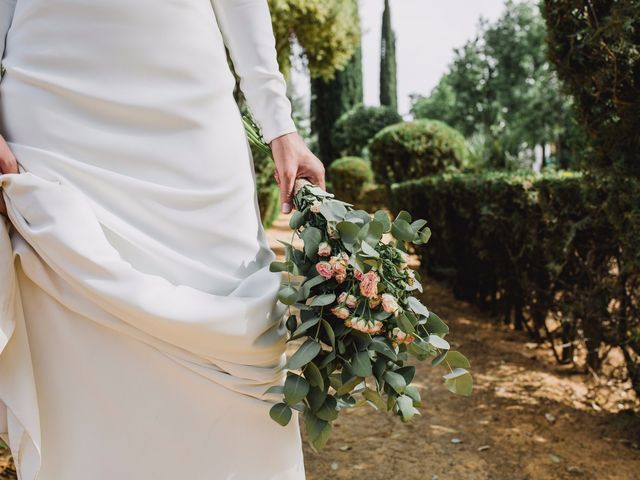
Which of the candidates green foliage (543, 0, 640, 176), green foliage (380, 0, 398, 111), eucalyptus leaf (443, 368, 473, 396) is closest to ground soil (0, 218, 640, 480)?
green foliage (543, 0, 640, 176)

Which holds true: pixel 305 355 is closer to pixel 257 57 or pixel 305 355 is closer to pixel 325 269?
pixel 325 269

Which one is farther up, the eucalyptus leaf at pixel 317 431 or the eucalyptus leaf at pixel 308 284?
the eucalyptus leaf at pixel 308 284

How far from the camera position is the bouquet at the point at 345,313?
4.98ft

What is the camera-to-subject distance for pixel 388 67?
30344mm

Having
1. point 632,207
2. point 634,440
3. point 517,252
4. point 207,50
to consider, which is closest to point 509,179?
point 517,252

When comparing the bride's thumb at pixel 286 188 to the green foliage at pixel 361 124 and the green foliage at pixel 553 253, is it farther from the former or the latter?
the green foliage at pixel 361 124

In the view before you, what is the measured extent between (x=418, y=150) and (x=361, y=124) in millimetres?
8008

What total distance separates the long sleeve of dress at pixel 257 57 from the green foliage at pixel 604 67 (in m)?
1.97

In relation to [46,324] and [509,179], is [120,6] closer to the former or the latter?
[46,324]

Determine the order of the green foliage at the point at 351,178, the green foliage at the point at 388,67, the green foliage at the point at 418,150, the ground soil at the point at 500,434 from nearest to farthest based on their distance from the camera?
the ground soil at the point at 500,434 < the green foliage at the point at 418,150 < the green foliage at the point at 351,178 < the green foliage at the point at 388,67

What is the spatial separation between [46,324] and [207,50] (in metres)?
0.73

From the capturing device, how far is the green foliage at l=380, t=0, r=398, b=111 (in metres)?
29.9

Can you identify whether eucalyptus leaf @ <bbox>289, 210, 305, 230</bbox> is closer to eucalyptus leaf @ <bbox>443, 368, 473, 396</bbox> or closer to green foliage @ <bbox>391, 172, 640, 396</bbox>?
eucalyptus leaf @ <bbox>443, 368, 473, 396</bbox>

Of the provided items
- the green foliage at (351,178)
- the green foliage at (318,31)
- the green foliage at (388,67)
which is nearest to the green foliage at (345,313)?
the green foliage at (318,31)
